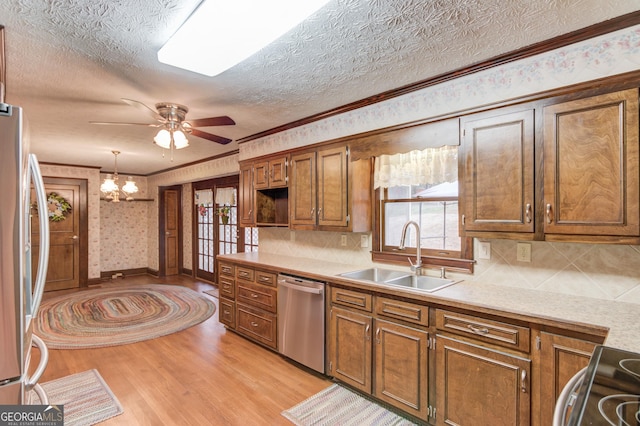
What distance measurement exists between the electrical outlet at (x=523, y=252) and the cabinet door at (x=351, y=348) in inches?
43.0

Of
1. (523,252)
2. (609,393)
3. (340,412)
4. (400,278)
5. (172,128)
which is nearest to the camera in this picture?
(609,393)

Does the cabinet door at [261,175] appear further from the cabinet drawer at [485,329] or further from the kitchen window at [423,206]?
the cabinet drawer at [485,329]

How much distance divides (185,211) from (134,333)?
3.70 metres

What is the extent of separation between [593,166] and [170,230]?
7.41 metres

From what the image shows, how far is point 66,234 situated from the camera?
6.30m

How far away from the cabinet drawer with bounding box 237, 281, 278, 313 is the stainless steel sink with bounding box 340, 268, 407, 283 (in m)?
0.86

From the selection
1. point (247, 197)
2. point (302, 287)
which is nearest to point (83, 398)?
point (302, 287)

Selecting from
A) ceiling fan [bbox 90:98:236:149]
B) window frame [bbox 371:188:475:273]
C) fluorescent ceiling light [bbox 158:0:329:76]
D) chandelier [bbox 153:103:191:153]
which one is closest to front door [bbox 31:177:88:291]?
ceiling fan [bbox 90:98:236:149]

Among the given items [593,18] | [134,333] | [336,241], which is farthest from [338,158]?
[134,333]

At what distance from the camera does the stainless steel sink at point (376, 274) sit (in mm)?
2867

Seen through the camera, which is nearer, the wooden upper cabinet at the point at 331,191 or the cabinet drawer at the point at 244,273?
the wooden upper cabinet at the point at 331,191

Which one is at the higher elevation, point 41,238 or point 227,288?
point 41,238

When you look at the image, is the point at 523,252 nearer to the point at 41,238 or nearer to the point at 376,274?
the point at 376,274

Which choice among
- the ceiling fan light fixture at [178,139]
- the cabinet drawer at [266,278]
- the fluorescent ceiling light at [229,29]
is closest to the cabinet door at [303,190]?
the cabinet drawer at [266,278]
